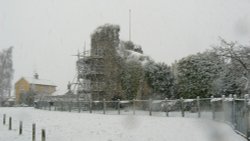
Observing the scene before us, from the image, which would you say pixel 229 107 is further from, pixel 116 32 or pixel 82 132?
pixel 116 32

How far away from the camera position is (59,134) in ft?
58.6

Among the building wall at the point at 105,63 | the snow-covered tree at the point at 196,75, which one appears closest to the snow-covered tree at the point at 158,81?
the snow-covered tree at the point at 196,75

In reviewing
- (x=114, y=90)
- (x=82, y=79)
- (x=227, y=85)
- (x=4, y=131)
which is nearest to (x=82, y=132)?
→ (x=4, y=131)

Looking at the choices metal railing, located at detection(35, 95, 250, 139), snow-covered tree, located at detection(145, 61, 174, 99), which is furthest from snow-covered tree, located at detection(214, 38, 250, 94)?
snow-covered tree, located at detection(145, 61, 174, 99)

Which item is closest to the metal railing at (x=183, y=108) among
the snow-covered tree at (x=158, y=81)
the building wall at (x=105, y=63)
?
the building wall at (x=105, y=63)

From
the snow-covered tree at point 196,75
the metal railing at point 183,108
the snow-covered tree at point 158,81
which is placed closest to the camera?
the metal railing at point 183,108

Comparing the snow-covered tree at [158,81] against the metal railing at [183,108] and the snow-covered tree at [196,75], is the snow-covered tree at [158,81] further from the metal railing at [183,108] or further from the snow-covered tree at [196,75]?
the metal railing at [183,108]

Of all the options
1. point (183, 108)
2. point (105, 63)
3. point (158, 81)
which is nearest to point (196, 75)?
point (158, 81)

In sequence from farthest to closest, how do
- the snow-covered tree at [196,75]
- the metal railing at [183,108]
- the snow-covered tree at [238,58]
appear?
1. the snow-covered tree at [196,75]
2. the snow-covered tree at [238,58]
3. the metal railing at [183,108]

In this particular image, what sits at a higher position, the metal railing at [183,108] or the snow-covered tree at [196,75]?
the snow-covered tree at [196,75]

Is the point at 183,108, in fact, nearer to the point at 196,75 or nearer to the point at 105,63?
the point at 196,75

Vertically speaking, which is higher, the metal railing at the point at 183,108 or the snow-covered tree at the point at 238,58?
the snow-covered tree at the point at 238,58

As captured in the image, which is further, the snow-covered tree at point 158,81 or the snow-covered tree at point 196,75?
the snow-covered tree at point 158,81

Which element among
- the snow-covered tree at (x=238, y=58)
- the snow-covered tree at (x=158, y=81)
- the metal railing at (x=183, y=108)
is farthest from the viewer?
the snow-covered tree at (x=158, y=81)
